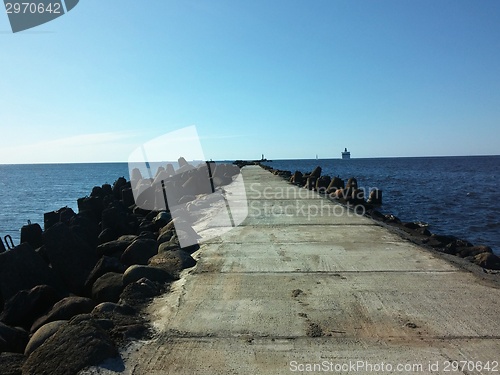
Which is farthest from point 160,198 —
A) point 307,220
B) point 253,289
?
point 253,289

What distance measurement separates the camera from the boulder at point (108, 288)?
472cm

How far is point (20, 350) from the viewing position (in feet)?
13.0

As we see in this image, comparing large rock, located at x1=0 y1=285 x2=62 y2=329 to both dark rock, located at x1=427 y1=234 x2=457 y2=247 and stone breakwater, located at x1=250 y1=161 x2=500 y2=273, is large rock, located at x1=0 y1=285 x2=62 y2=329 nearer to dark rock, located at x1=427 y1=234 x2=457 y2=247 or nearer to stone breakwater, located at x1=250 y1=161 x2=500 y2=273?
stone breakwater, located at x1=250 y1=161 x2=500 y2=273

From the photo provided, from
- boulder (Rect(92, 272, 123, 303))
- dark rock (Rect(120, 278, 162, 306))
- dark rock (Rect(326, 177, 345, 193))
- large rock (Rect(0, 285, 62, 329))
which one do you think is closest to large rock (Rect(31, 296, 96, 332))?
boulder (Rect(92, 272, 123, 303))

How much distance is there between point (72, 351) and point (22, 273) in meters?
3.61

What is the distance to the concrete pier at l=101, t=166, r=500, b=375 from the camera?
117 inches

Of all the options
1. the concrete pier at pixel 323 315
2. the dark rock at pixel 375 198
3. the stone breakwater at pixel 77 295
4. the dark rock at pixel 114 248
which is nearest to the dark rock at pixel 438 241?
the concrete pier at pixel 323 315

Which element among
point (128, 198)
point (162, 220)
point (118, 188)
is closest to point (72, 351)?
point (162, 220)

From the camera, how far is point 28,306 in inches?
192

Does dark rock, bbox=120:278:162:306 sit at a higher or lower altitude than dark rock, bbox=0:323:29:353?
higher

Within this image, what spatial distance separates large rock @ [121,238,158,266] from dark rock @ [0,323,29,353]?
1.98 m

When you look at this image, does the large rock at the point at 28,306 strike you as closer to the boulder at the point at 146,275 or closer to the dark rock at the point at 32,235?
the boulder at the point at 146,275

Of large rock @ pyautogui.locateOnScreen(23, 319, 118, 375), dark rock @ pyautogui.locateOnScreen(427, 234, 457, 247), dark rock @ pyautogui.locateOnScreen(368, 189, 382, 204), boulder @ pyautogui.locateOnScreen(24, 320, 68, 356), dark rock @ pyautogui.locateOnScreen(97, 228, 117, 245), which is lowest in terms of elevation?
dark rock @ pyautogui.locateOnScreen(368, 189, 382, 204)

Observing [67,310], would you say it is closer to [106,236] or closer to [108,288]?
[108,288]
